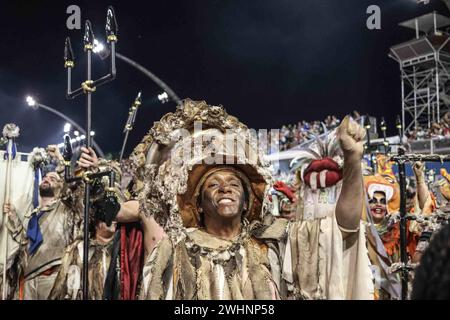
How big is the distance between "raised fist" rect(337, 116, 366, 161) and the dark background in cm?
527

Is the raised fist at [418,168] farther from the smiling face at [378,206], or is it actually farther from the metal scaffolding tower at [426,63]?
the metal scaffolding tower at [426,63]

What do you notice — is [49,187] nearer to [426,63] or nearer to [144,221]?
[144,221]

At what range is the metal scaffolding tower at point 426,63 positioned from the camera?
23.8 metres

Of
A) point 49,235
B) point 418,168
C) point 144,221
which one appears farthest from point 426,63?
point 144,221

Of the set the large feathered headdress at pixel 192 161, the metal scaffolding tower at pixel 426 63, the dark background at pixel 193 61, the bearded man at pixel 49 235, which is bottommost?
the bearded man at pixel 49 235

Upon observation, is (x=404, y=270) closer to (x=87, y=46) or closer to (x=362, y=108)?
(x=87, y=46)

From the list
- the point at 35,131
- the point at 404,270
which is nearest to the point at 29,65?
the point at 35,131

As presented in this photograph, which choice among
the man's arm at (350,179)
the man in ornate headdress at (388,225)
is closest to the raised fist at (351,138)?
the man's arm at (350,179)

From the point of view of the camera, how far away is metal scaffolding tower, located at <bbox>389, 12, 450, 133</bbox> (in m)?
23.8

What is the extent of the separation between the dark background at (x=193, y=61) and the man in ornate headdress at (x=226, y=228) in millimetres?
4179

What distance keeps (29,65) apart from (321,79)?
12.1 meters

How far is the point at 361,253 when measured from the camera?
2.69 meters

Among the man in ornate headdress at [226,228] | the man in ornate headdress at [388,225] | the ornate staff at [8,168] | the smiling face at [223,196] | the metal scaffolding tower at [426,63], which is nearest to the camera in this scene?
the man in ornate headdress at [226,228]

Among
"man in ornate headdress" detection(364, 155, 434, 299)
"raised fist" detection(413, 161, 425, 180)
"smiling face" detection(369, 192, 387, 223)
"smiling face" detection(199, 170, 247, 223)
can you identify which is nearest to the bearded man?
"smiling face" detection(199, 170, 247, 223)
